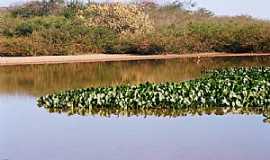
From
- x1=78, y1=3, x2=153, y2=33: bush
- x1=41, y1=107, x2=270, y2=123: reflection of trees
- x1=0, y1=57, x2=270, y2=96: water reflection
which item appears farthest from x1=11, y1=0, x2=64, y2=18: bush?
x1=41, y1=107, x2=270, y2=123: reflection of trees

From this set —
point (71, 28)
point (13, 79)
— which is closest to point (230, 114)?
point (13, 79)

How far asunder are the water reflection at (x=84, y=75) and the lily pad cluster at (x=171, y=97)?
13.0 feet

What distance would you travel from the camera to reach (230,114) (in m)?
16.0

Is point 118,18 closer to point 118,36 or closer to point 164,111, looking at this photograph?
point 118,36


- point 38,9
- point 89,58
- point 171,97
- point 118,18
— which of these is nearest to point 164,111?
point 171,97

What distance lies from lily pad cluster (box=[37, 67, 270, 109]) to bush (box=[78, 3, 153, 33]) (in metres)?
30.0

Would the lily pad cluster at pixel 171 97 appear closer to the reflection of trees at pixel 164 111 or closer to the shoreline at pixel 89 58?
the reflection of trees at pixel 164 111

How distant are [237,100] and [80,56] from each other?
79.3 ft

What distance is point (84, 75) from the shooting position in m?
28.0

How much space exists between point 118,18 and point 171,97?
109 feet

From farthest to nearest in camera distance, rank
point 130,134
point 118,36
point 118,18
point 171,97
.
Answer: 1. point 118,18
2. point 118,36
3. point 171,97
4. point 130,134

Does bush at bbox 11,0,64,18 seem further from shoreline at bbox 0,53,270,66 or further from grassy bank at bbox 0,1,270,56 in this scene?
shoreline at bbox 0,53,270,66

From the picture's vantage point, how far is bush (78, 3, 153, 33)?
49438mm

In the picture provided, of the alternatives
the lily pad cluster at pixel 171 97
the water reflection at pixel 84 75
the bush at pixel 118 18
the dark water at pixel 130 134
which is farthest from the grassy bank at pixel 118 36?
the lily pad cluster at pixel 171 97
